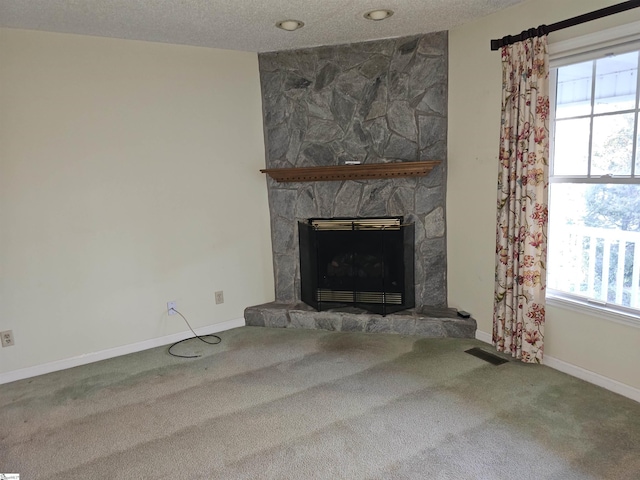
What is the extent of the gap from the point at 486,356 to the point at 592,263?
0.94m

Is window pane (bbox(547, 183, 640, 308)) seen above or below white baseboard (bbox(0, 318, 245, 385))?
above

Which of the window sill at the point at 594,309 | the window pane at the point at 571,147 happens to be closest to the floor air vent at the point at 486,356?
the window sill at the point at 594,309

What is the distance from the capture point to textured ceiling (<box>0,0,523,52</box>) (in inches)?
105

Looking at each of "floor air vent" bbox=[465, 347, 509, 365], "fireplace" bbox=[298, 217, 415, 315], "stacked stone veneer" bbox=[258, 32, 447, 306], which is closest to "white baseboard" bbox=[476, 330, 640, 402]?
"floor air vent" bbox=[465, 347, 509, 365]

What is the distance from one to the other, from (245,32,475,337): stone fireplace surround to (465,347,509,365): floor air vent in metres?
0.27

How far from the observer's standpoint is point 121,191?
3.39m

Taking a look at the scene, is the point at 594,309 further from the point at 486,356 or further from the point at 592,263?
the point at 486,356

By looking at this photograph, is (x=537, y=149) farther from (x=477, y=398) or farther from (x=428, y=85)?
(x=477, y=398)

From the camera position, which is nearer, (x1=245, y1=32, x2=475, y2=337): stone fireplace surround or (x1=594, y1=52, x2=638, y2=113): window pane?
(x1=594, y1=52, x2=638, y2=113): window pane

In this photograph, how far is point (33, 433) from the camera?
2.44 m

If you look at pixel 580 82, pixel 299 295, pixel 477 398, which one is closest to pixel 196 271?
pixel 299 295

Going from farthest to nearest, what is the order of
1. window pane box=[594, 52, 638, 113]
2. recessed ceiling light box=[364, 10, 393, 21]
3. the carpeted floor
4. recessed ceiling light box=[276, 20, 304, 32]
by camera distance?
recessed ceiling light box=[276, 20, 304, 32], recessed ceiling light box=[364, 10, 393, 21], window pane box=[594, 52, 638, 113], the carpeted floor

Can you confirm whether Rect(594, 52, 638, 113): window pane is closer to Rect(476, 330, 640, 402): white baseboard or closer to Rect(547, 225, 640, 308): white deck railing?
Rect(547, 225, 640, 308): white deck railing

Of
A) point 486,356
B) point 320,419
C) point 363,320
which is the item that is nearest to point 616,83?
point 486,356
